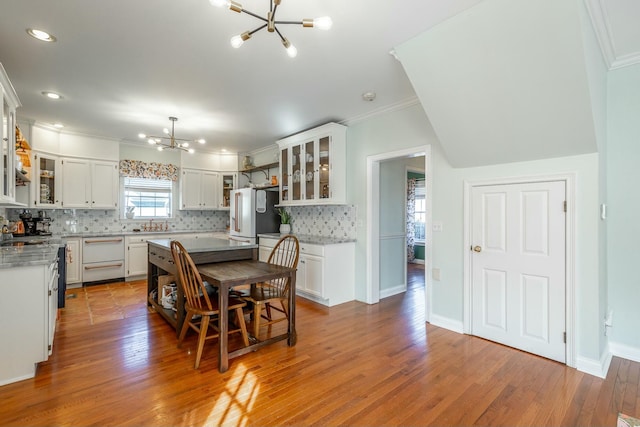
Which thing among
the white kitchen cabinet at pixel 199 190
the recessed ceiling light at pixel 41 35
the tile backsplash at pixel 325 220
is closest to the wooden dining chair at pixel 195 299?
the recessed ceiling light at pixel 41 35

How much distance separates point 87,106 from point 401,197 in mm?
4428

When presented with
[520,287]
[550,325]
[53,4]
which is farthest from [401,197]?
[53,4]

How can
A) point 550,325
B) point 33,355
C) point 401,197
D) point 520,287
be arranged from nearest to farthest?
point 33,355 < point 550,325 < point 520,287 < point 401,197

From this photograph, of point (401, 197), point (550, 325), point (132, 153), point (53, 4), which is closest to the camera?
point (53, 4)

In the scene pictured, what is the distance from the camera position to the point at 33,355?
2.24 m

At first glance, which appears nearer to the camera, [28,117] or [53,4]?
[53,4]

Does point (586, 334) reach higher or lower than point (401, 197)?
lower

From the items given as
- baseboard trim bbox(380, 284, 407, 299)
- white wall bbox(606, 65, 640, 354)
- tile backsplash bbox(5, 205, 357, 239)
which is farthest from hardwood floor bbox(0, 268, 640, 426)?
tile backsplash bbox(5, 205, 357, 239)

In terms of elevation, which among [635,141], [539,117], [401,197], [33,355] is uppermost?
[539,117]

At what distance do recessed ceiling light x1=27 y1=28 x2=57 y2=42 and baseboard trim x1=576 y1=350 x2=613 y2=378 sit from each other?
482 cm

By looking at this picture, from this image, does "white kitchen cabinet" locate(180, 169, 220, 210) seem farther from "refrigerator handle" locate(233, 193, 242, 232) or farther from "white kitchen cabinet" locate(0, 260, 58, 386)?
"white kitchen cabinet" locate(0, 260, 58, 386)

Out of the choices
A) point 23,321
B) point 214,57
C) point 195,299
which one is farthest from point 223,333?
point 214,57

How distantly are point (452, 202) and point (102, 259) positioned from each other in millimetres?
5440

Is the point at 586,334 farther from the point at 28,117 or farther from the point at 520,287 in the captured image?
the point at 28,117
